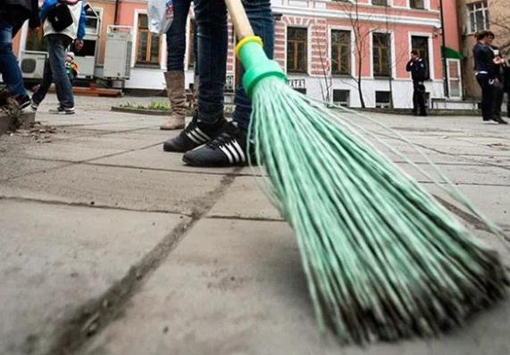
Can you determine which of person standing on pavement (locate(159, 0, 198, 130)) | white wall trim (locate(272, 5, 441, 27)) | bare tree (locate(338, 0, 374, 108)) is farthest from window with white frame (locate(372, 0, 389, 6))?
person standing on pavement (locate(159, 0, 198, 130))

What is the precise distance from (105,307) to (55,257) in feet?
0.44

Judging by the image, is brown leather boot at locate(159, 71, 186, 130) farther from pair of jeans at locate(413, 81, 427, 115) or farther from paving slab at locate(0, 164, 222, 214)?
pair of jeans at locate(413, 81, 427, 115)

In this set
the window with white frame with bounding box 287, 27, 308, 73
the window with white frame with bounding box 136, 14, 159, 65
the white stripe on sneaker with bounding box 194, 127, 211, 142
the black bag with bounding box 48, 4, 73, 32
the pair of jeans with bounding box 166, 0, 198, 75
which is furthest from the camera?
the window with white frame with bounding box 287, 27, 308, 73

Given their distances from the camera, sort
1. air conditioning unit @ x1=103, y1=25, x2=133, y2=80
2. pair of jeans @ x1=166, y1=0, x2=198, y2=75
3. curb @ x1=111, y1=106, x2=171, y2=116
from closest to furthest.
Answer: pair of jeans @ x1=166, y1=0, x2=198, y2=75, curb @ x1=111, y1=106, x2=171, y2=116, air conditioning unit @ x1=103, y1=25, x2=133, y2=80

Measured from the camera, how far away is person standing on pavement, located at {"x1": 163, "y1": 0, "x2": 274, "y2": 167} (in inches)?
44.9

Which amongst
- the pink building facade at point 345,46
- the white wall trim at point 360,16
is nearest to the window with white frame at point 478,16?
the pink building facade at point 345,46

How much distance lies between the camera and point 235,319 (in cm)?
36

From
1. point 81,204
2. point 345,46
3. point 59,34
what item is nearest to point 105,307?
point 81,204

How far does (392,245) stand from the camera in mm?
385

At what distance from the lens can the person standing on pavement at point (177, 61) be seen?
6.53ft

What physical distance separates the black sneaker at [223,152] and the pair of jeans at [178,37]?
2.71 feet

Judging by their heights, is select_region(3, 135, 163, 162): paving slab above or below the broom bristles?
above

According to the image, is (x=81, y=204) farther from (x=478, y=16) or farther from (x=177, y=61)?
(x=478, y=16)

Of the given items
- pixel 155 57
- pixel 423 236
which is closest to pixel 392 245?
pixel 423 236
